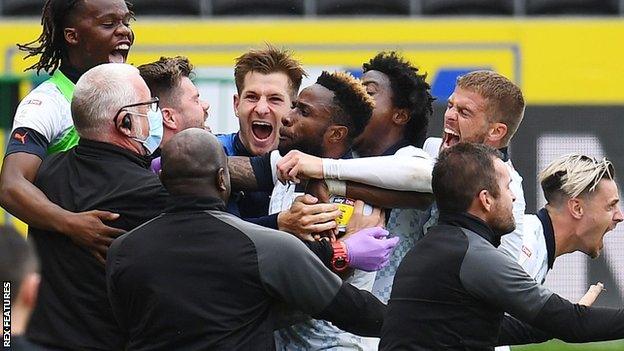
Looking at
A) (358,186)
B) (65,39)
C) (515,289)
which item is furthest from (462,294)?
(65,39)

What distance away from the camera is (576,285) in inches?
449

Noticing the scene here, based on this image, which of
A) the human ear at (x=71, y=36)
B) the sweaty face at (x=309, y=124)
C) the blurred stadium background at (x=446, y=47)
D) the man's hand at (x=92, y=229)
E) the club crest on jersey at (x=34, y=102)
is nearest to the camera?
the man's hand at (x=92, y=229)

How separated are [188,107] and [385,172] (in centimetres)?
101

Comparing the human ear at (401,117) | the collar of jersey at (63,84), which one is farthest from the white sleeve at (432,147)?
the collar of jersey at (63,84)

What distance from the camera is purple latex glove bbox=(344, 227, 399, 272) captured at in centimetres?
464

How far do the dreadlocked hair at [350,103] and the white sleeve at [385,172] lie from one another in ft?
0.61

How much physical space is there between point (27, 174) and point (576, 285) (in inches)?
284

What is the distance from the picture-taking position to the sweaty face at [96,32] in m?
5.30

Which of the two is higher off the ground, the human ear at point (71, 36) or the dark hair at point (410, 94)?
the human ear at point (71, 36)

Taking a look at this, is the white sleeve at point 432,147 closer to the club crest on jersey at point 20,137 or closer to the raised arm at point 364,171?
the raised arm at point 364,171

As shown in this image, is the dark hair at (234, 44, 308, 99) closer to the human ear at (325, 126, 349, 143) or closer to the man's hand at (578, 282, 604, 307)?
the human ear at (325, 126, 349, 143)

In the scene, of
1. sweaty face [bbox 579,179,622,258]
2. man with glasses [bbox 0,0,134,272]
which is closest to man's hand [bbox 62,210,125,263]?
man with glasses [bbox 0,0,134,272]

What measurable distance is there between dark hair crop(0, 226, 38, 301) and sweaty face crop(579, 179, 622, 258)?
2727 mm

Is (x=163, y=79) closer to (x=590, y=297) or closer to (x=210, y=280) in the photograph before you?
(x=210, y=280)
